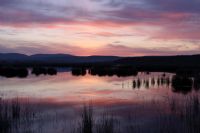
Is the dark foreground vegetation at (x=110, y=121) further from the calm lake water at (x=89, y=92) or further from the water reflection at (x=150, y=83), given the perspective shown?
the water reflection at (x=150, y=83)

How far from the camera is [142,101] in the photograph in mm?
19172

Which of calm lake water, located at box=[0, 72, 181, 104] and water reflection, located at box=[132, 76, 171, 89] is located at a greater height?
water reflection, located at box=[132, 76, 171, 89]

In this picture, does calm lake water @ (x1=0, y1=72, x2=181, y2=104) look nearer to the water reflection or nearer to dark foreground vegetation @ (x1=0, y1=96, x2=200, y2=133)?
the water reflection

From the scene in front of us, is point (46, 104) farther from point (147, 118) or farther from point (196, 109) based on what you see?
point (196, 109)

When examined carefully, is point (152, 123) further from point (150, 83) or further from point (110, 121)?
point (150, 83)

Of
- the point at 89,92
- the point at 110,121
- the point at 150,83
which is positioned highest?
the point at 110,121

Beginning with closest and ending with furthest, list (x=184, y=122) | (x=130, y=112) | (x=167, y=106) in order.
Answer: (x=184, y=122)
(x=130, y=112)
(x=167, y=106)

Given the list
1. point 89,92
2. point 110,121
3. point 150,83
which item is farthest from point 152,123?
point 150,83

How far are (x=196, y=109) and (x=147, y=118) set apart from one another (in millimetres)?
2010

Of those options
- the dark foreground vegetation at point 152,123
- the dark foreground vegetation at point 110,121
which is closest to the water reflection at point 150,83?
the dark foreground vegetation at point 110,121

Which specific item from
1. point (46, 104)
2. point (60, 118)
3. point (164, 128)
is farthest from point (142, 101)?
point (164, 128)

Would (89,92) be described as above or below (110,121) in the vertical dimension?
below

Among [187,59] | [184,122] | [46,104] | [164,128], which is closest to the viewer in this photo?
[164,128]

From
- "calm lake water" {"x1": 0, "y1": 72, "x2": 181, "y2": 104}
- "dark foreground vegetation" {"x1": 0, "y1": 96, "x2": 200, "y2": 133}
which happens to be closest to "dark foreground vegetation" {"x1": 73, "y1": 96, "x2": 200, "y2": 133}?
"dark foreground vegetation" {"x1": 0, "y1": 96, "x2": 200, "y2": 133}
